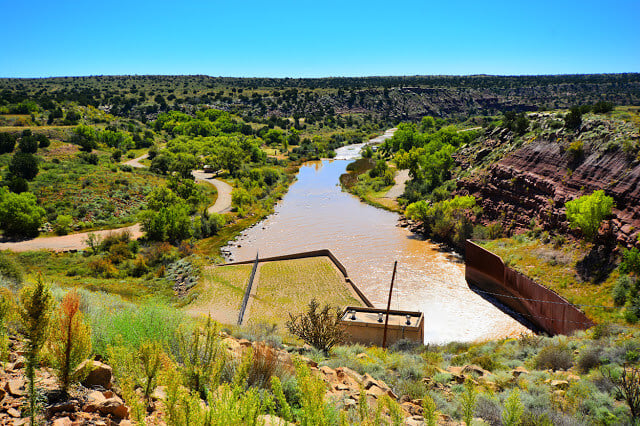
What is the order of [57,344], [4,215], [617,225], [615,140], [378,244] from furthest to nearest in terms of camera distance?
[378,244] < [4,215] < [615,140] < [617,225] < [57,344]

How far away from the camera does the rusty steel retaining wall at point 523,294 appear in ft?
59.2

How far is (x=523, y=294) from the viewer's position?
21516 mm

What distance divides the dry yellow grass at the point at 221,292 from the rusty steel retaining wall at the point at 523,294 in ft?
48.9

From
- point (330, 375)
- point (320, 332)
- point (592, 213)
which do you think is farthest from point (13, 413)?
point (592, 213)

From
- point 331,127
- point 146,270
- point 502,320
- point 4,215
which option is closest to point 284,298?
point 146,270

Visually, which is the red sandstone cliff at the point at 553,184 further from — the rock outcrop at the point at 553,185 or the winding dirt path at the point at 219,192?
the winding dirt path at the point at 219,192

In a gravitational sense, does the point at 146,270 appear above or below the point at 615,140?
below

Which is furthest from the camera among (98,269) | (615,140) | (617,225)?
(98,269)

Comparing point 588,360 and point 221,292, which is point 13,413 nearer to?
point 588,360

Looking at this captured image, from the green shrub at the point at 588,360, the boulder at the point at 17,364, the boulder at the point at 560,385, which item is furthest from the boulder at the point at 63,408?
the green shrub at the point at 588,360

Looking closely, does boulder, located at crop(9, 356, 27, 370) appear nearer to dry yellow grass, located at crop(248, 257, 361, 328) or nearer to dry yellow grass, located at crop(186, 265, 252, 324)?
dry yellow grass, located at crop(186, 265, 252, 324)

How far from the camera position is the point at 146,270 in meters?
26.6

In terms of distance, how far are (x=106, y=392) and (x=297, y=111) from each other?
117 m

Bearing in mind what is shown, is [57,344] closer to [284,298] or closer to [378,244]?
[284,298]
